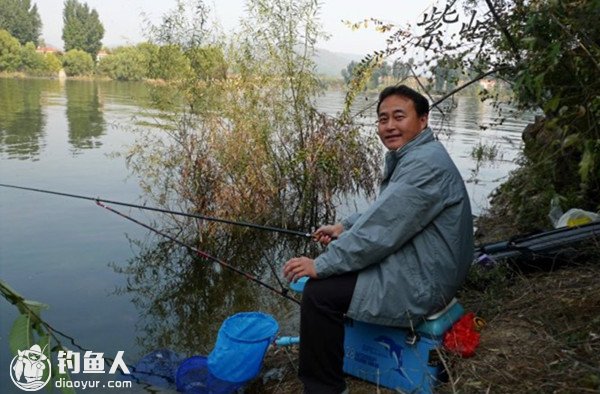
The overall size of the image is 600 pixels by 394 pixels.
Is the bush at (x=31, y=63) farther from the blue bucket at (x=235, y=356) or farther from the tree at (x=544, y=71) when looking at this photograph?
the blue bucket at (x=235, y=356)

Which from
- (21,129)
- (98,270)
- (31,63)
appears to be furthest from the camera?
(31,63)

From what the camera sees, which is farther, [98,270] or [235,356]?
[98,270]

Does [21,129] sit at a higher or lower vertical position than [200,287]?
higher

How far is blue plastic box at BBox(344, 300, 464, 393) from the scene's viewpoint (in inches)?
103

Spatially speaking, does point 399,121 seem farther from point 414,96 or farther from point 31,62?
point 31,62

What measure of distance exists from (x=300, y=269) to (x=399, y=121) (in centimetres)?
95

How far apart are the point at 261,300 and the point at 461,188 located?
3895 mm

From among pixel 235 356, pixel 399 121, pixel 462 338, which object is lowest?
pixel 235 356

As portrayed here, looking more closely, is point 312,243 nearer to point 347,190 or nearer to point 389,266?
point 347,190

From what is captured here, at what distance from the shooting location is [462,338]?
267cm

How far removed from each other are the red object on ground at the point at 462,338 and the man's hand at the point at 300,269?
782mm

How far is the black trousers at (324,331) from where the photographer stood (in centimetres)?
257

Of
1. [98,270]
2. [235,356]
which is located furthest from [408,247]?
[98,270]

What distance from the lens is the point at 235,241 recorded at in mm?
7773
